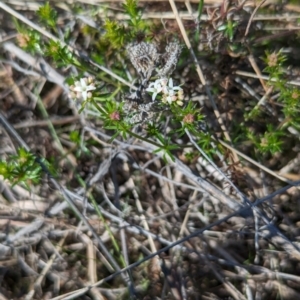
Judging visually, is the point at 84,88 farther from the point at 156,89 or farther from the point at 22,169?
the point at 22,169

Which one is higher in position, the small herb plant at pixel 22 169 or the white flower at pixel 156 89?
the white flower at pixel 156 89

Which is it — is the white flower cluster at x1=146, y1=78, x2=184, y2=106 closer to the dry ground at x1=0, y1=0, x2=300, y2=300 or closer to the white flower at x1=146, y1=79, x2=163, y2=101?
the white flower at x1=146, y1=79, x2=163, y2=101

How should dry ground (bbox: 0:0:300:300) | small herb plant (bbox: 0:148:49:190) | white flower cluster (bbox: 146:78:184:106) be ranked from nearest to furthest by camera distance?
white flower cluster (bbox: 146:78:184:106), small herb plant (bbox: 0:148:49:190), dry ground (bbox: 0:0:300:300)

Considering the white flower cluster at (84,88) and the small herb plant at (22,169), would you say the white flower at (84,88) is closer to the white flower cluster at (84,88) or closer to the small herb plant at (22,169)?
the white flower cluster at (84,88)

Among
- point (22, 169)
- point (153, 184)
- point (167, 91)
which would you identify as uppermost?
point (167, 91)

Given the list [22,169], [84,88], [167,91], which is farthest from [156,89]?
[22,169]

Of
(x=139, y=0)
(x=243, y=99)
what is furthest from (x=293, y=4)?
(x=139, y=0)

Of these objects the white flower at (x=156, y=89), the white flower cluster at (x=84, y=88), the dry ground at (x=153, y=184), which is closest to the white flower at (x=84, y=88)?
the white flower cluster at (x=84, y=88)

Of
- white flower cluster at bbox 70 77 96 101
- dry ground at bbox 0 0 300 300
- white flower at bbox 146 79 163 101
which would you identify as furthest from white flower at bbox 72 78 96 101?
dry ground at bbox 0 0 300 300

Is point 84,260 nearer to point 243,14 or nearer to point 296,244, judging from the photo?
point 296,244
